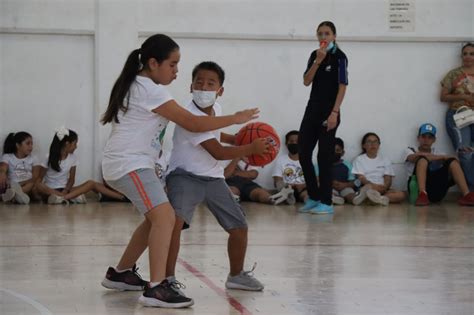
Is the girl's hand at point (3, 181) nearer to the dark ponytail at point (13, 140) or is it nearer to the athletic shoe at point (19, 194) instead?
the athletic shoe at point (19, 194)

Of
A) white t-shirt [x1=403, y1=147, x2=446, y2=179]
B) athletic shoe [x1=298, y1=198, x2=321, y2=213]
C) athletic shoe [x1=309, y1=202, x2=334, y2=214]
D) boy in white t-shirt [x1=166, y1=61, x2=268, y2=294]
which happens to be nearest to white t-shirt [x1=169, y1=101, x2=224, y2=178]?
boy in white t-shirt [x1=166, y1=61, x2=268, y2=294]

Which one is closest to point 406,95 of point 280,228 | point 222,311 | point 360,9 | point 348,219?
point 360,9

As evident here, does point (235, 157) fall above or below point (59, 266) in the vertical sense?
above

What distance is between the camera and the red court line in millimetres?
4848

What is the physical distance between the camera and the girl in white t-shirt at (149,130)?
4938 millimetres

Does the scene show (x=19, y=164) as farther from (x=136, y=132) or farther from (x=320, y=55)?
(x=136, y=132)

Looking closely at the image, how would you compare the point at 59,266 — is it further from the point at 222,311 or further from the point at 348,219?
the point at 348,219

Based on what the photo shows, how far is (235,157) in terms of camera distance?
17.3 ft

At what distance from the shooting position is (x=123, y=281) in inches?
211

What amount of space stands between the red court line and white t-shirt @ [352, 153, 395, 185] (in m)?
6.08

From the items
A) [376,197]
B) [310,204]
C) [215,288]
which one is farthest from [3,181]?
[215,288]

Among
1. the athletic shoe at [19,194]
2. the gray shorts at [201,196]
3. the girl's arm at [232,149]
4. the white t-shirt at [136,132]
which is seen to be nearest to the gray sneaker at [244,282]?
the gray shorts at [201,196]

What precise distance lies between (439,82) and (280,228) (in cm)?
497

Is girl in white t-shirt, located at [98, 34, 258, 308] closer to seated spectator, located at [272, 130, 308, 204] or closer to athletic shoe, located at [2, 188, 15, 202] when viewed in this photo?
athletic shoe, located at [2, 188, 15, 202]
